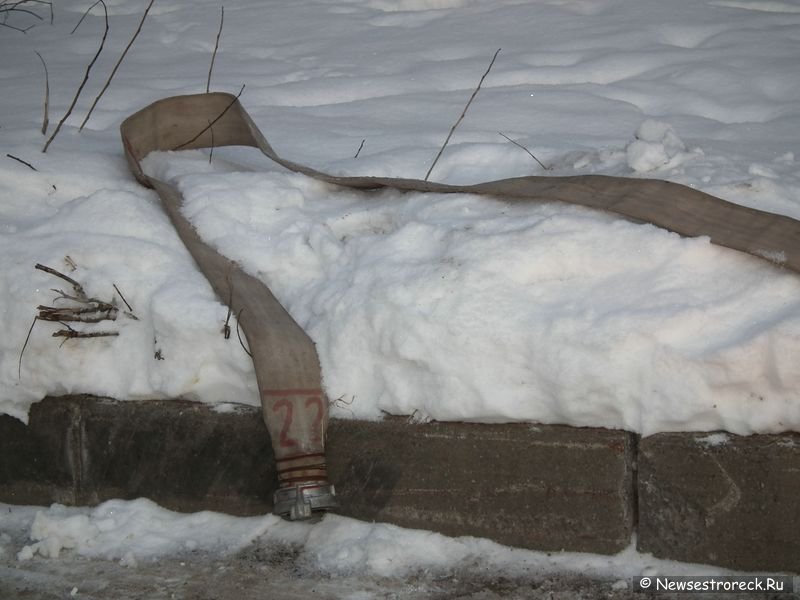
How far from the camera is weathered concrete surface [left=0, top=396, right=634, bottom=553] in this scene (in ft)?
7.13

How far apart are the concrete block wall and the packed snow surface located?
53 mm

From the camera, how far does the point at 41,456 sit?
259 cm

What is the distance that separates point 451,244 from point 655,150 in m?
0.70

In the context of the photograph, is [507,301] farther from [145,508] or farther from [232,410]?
[145,508]

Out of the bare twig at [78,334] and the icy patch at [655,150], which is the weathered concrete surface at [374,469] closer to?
the bare twig at [78,334]

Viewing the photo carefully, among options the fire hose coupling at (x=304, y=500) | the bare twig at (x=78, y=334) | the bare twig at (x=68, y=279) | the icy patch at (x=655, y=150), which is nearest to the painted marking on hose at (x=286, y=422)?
the fire hose coupling at (x=304, y=500)

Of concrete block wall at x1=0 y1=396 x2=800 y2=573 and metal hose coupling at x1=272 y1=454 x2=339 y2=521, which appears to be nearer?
concrete block wall at x1=0 y1=396 x2=800 y2=573

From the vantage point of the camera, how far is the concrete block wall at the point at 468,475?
2061 millimetres

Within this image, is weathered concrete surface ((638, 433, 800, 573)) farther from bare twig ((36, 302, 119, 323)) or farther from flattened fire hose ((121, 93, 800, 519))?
bare twig ((36, 302, 119, 323))

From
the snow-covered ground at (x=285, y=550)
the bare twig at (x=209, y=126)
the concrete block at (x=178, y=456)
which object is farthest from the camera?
the bare twig at (x=209, y=126)

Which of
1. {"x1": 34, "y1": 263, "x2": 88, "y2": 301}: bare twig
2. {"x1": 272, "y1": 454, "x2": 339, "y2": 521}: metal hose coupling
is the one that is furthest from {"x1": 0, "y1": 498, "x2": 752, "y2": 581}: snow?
{"x1": 34, "y1": 263, "x2": 88, "y2": 301}: bare twig

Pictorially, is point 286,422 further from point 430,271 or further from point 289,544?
point 430,271

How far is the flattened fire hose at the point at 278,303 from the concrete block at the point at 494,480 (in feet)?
0.38

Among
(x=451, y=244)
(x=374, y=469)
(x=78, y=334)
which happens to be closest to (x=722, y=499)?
(x=374, y=469)
